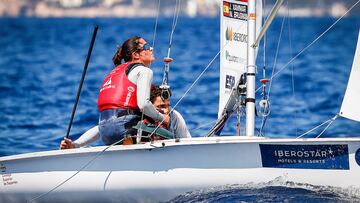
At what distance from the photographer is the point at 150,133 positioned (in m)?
7.26

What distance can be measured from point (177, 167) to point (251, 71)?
3.43 feet

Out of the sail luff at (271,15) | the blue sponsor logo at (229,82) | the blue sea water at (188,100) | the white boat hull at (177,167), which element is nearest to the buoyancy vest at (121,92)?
the white boat hull at (177,167)

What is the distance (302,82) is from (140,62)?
15056 mm

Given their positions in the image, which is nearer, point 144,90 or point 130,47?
point 144,90

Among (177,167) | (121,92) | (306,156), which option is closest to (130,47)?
(121,92)

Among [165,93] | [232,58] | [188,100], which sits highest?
[188,100]

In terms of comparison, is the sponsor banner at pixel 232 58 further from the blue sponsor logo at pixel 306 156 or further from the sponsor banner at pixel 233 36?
the blue sponsor logo at pixel 306 156

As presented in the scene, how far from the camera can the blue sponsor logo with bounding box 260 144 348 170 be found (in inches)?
270

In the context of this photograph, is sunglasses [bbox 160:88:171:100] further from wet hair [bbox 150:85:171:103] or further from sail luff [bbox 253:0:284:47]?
sail luff [bbox 253:0:284:47]

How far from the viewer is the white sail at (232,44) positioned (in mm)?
8164

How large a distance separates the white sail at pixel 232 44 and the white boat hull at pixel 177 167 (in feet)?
4.12

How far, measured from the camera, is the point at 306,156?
22.7 ft

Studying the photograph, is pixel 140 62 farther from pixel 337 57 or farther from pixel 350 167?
pixel 337 57

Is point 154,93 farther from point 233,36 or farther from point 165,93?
point 233,36
